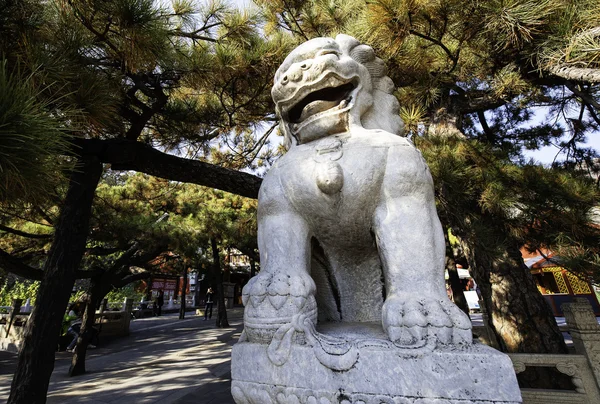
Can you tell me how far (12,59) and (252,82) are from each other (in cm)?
182

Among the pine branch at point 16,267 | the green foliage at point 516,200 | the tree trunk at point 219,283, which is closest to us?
the green foliage at point 516,200

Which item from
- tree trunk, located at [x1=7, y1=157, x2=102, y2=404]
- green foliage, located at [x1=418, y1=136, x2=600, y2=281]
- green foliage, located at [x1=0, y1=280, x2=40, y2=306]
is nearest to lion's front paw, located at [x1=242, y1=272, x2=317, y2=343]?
green foliage, located at [x1=418, y1=136, x2=600, y2=281]

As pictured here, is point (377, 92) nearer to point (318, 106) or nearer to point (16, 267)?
point (318, 106)

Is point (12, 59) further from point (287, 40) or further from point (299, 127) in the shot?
point (287, 40)

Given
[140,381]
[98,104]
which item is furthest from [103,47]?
[140,381]

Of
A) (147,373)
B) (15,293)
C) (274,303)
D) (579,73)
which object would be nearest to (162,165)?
(274,303)

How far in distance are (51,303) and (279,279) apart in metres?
2.44

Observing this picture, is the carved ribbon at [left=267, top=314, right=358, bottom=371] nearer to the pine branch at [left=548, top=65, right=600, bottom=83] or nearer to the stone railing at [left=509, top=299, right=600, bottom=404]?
the pine branch at [left=548, top=65, right=600, bottom=83]

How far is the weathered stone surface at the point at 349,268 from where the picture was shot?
31.7 inches

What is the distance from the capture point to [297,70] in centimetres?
130

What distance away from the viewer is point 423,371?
790 mm

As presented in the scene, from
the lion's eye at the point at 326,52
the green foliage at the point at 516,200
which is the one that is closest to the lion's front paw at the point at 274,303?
the lion's eye at the point at 326,52

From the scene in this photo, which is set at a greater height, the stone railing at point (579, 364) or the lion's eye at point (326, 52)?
the lion's eye at point (326, 52)

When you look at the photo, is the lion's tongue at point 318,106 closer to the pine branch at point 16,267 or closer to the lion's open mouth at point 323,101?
the lion's open mouth at point 323,101
